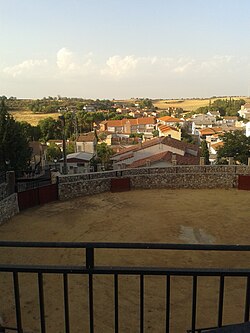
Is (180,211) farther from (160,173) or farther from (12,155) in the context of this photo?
(12,155)

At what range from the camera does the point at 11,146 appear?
68.4 ft

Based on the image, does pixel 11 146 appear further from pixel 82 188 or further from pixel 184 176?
pixel 184 176

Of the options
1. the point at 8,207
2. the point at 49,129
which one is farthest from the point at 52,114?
the point at 8,207

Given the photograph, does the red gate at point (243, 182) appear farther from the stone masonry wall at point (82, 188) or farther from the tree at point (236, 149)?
the tree at point (236, 149)

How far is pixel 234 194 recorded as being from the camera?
16.4 metres

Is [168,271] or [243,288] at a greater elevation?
[168,271]

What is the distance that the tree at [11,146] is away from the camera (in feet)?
67.8

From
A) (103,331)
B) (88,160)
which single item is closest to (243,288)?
(103,331)

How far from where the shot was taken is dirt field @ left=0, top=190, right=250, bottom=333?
6.39 meters

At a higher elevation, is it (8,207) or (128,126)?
(128,126)

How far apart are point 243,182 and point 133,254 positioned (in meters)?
9.89

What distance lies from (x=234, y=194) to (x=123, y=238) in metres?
7.83

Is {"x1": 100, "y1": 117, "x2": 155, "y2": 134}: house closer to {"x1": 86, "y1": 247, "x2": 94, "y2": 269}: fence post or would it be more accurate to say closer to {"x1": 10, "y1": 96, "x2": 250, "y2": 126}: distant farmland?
{"x1": 10, "y1": 96, "x2": 250, "y2": 126}: distant farmland

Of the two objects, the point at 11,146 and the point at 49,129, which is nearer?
the point at 11,146
